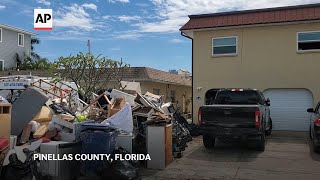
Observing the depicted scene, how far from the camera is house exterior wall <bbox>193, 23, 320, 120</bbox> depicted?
18000 mm

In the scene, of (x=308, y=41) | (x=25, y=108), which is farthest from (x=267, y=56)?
(x=25, y=108)

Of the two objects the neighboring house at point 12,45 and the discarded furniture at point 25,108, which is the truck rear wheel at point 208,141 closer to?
the discarded furniture at point 25,108

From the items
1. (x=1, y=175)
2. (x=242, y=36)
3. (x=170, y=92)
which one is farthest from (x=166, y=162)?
(x=170, y=92)

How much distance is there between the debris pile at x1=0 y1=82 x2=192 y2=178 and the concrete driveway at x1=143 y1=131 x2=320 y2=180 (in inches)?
31.8

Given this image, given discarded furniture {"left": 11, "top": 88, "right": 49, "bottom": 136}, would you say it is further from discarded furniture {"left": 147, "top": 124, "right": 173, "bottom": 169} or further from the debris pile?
discarded furniture {"left": 147, "top": 124, "right": 173, "bottom": 169}

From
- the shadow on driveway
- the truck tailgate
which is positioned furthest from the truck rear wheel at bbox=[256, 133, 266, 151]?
the truck tailgate

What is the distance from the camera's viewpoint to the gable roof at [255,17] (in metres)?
18.0

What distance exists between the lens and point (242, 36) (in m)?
19.0

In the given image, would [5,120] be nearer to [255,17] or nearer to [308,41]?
[255,17]

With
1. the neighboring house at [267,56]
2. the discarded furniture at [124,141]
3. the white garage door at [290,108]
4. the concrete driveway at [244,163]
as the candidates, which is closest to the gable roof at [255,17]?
the neighboring house at [267,56]

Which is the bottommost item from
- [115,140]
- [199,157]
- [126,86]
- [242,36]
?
[199,157]

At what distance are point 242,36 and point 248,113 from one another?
8397 mm

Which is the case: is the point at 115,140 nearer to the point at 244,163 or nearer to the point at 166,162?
the point at 166,162

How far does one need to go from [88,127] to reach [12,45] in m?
32.5
